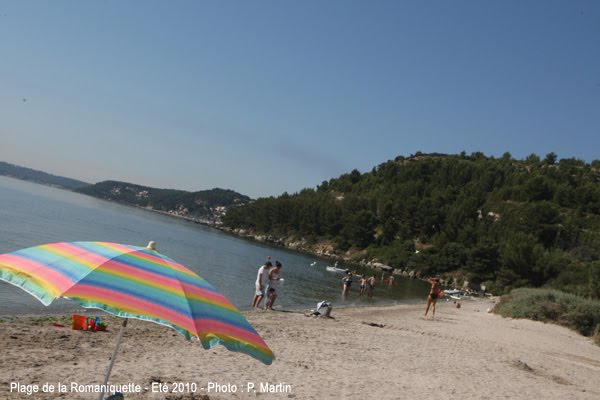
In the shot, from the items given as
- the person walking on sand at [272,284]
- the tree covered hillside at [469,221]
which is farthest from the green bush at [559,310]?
the person walking on sand at [272,284]

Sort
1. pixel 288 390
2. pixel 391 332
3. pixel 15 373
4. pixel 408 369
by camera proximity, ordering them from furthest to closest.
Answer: pixel 391 332, pixel 408 369, pixel 288 390, pixel 15 373

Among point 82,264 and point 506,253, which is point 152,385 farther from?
point 506,253

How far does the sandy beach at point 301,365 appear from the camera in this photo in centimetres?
740

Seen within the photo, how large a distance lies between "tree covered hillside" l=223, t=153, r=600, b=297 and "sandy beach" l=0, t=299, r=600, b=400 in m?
24.8

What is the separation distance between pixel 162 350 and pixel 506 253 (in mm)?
51006

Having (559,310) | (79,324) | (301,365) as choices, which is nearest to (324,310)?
(301,365)

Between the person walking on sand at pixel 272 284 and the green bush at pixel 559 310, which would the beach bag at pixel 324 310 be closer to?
the person walking on sand at pixel 272 284

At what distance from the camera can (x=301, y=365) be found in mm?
9664

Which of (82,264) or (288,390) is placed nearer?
(82,264)

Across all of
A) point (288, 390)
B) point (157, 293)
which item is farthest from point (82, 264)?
point (288, 390)

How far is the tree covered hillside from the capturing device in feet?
173

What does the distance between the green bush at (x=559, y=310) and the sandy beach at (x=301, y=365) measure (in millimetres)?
6972

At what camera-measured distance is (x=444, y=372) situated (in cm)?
1073

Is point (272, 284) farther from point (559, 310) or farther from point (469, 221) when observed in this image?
point (469, 221)
